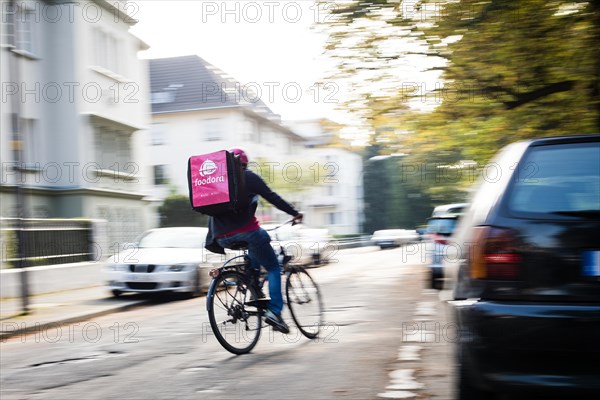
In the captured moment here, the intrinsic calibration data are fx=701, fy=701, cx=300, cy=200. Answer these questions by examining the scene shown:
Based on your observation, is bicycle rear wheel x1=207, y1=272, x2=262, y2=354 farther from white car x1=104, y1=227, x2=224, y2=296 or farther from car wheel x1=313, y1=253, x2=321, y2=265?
car wheel x1=313, y1=253, x2=321, y2=265

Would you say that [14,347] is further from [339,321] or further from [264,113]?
[264,113]

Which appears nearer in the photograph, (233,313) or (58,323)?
(233,313)

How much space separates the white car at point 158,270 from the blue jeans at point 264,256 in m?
6.43

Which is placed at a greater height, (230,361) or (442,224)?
(442,224)

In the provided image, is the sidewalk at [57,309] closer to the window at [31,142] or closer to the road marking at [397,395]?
the road marking at [397,395]

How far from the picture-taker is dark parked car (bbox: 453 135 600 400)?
3.34m

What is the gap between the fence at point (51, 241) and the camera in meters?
14.4

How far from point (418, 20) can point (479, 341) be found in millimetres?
9598

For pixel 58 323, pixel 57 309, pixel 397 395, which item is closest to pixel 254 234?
pixel 397 395

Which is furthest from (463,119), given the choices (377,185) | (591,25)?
(377,185)

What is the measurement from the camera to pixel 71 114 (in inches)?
847

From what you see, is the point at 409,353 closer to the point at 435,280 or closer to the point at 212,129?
the point at 435,280

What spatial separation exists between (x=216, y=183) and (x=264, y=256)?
0.85 m

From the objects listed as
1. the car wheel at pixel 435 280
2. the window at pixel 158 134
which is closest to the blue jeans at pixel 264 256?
the car wheel at pixel 435 280
